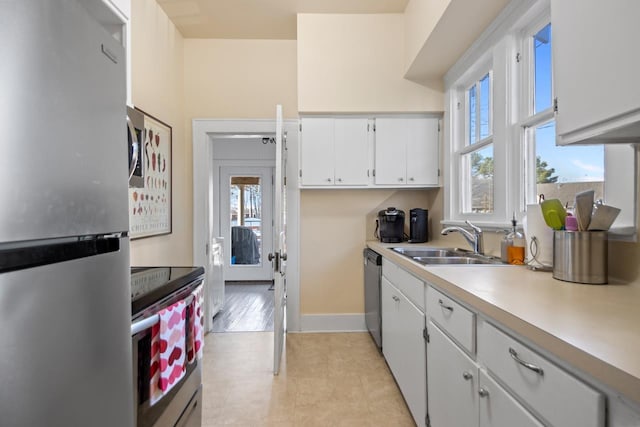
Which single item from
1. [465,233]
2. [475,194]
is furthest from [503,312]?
[475,194]

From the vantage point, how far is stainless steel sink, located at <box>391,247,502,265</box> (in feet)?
6.57

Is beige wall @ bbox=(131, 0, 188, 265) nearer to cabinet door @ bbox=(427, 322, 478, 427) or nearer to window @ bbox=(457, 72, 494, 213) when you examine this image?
cabinet door @ bbox=(427, 322, 478, 427)

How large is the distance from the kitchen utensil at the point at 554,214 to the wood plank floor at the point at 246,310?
8.99 ft

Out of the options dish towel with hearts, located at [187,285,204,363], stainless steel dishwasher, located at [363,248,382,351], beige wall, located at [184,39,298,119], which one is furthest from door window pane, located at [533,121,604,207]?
beige wall, located at [184,39,298,119]

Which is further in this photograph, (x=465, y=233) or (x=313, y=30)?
(x=313, y=30)

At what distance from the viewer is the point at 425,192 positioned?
3.35 meters

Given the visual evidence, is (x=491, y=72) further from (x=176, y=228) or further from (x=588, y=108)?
(x=176, y=228)

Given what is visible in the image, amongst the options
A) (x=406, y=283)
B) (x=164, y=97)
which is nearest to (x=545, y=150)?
(x=406, y=283)

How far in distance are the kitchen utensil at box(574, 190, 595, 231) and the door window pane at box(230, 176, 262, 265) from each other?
4978mm

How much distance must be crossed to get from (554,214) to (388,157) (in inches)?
→ 71.2

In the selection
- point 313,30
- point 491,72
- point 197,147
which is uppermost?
point 313,30

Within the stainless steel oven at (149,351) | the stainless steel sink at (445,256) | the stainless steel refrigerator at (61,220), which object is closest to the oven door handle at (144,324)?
the stainless steel oven at (149,351)

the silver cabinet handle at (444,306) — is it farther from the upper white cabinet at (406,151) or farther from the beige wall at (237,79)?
the beige wall at (237,79)

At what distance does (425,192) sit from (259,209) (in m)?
3.26
